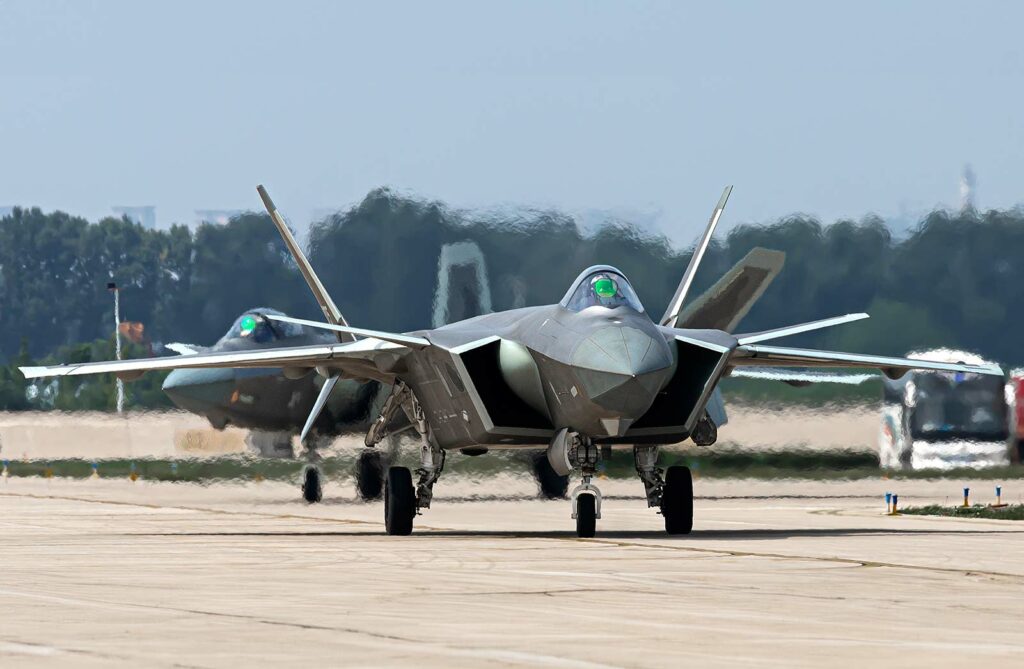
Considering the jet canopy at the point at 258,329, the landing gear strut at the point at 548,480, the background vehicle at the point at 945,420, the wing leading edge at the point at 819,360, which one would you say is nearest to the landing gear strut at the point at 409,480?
the wing leading edge at the point at 819,360

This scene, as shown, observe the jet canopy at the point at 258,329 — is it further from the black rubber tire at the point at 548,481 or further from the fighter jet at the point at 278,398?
the black rubber tire at the point at 548,481

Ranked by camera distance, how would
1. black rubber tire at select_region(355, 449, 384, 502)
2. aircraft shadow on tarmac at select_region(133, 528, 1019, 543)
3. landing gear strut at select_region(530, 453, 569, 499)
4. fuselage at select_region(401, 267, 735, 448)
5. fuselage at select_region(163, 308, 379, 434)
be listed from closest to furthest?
fuselage at select_region(401, 267, 735, 448)
aircraft shadow on tarmac at select_region(133, 528, 1019, 543)
fuselage at select_region(163, 308, 379, 434)
black rubber tire at select_region(355, 449, 384, 502)
landing gear strut at select_region(530, 453, 569, 499)

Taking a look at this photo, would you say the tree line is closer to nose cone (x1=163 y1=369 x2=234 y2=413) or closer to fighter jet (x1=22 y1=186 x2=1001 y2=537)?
nose cone (x1=163 y1=369 x2=234 y2=413)

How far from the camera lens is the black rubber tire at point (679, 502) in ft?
62.2

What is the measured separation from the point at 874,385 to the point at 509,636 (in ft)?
65.6

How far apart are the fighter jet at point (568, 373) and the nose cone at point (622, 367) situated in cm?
1

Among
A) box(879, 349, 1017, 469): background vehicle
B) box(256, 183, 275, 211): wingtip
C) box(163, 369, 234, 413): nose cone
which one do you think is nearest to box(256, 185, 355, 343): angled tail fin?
box(256, 183, 275, 211): wingtip

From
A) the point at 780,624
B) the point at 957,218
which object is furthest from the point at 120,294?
the point at 780,624

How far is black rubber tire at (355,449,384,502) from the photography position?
27734 millimetres

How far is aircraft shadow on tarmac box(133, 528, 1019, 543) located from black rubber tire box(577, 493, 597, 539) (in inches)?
17.6

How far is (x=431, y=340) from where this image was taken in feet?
62.5

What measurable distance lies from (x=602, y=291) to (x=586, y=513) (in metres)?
2.16

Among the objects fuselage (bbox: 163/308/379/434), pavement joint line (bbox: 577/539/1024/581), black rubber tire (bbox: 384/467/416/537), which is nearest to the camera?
pavement joint line (bbox: 577/539/1024/581)

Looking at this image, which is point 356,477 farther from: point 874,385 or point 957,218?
point 957,218
